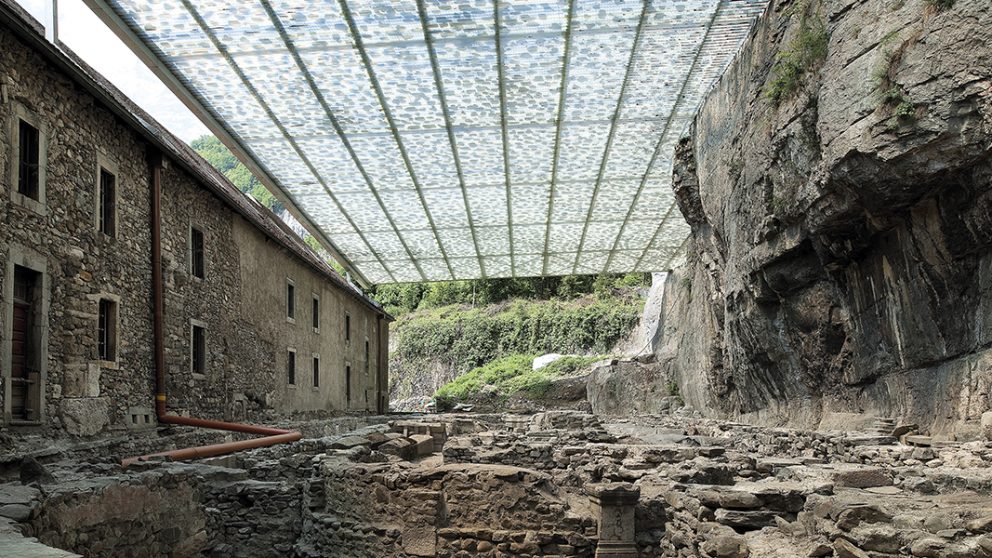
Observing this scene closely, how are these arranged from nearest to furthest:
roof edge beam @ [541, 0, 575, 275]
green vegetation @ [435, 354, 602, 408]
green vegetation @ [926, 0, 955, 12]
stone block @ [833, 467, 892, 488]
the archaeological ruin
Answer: stone block @ [833, 467, 892, 488], the archaeological ruin, green vegetation @ [926, 0, 955, 12], roof edge beam @ [541, 0, 575, 275], green vegetation @ [435, 354, 602, 408]

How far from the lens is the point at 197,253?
58.1 feet

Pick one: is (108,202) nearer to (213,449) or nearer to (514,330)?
(213,449)

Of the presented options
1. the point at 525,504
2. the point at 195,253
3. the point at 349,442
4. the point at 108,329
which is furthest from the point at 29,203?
the point at 525,504

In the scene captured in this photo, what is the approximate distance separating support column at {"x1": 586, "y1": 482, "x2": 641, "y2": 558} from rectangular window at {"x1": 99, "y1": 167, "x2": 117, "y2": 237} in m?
8.98

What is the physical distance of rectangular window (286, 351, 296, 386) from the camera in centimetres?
2431

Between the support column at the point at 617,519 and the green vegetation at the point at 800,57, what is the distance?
8.86 m

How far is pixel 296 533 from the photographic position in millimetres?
10766

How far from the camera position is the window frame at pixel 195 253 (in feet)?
56.1

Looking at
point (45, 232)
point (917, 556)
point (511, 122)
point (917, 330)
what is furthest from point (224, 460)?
point (511, 122)

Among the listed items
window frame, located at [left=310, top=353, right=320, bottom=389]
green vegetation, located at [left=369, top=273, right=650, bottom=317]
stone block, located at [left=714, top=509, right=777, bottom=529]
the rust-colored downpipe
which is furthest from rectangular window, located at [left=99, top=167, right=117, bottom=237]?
green vegetation, located at [left=369, top=273, right=650, bottom=317]

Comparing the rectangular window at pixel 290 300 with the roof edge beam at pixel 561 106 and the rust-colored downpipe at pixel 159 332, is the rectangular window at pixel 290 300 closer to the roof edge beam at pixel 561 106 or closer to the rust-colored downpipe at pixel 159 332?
the roof edge beam at pixel 561 106

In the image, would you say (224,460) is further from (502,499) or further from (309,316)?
(309,316)

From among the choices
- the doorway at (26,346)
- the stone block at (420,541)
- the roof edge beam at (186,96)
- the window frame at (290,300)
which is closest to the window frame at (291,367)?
the window frame at (290,300)

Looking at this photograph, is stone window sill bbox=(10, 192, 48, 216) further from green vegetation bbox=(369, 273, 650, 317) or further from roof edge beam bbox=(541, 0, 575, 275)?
green vegetation bbox=(369, 273, 650, 317)
